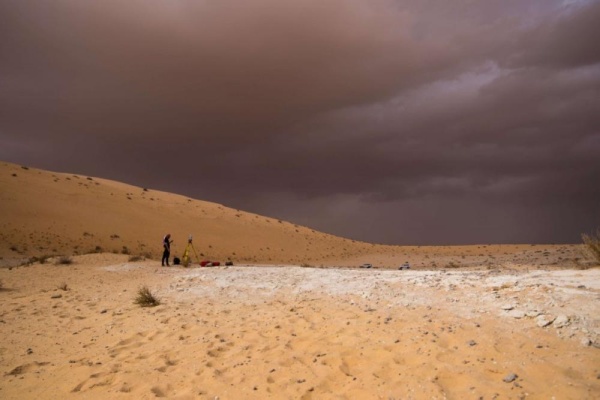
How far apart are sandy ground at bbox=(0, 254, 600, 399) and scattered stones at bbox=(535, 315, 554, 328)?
0.01 meters

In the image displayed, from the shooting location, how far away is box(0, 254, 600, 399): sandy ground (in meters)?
4.81

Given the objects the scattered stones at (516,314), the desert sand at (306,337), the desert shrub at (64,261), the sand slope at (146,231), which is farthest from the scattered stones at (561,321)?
the desert shrub at (64,261)

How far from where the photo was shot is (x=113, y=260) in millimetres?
Result: 20297

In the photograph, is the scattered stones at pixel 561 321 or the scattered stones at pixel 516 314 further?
the scattered stones at pixel 516 314

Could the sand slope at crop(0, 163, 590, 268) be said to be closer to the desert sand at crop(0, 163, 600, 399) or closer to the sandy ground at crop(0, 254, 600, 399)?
the desert sand at crop(0, 163, 600, 399)

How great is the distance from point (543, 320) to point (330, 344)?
3324 mm

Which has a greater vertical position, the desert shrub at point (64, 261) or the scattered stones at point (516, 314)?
the desert shrub at point (64, 261)

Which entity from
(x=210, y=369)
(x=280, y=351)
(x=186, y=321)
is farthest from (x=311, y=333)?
(x=186, y=321)

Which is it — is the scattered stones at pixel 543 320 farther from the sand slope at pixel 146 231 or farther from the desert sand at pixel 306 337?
the sand slope at pixel 146 231

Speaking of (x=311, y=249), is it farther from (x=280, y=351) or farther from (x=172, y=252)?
(x=280, y=351)

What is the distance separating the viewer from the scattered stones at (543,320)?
5707mm

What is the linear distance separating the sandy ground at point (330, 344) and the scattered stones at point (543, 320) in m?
0.01

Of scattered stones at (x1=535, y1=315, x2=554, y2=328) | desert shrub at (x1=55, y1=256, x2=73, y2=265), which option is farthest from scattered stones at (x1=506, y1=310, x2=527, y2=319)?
desert shrub at (x1=55, y1=256, x2=73, y2=265)

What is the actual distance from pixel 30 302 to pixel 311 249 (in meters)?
40.8
